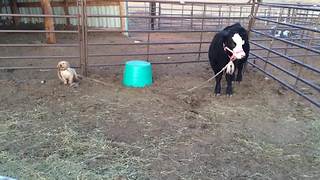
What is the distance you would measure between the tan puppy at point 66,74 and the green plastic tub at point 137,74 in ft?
2.96

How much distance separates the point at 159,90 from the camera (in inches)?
218

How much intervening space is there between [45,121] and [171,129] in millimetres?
1668

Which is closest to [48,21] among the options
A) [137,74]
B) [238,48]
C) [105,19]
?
[105,19]

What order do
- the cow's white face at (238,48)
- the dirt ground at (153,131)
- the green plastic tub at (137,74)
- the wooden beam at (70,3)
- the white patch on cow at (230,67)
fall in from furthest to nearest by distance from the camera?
the wooden beam at (70,3), the green plastic tub at (137,74), the white patch on cow at (230,67), the cow's white face at (238,48), the dirt ground at (153,131)

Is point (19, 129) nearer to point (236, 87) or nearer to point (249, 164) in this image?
point (249, 164)

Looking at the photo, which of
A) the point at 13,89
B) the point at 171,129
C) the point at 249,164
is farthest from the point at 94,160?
the point at 13,89

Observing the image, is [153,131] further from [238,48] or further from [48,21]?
[48,21]

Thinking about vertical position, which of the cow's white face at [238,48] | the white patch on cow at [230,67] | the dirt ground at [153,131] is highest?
the cow's white face at [238,48]

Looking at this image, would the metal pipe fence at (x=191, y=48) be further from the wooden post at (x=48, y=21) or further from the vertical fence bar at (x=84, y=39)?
the wooden post at (x=48, y=21)

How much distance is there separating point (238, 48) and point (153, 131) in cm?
193

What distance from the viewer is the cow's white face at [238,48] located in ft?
16.2

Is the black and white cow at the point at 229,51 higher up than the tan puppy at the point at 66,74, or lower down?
higher up

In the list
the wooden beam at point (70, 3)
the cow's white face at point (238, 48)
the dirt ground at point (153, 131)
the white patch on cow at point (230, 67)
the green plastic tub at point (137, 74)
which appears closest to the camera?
the dirt ground at point (153, 131)

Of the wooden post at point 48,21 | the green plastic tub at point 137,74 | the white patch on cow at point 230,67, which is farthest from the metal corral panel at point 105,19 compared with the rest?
the white patch on cow at point 230,67
